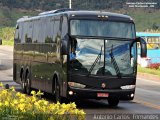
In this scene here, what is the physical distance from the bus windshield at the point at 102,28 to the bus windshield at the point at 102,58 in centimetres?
23

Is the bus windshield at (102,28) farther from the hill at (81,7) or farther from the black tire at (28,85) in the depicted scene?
the hill at (81,7)

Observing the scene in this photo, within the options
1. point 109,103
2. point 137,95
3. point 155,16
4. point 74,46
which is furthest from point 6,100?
point 155,16

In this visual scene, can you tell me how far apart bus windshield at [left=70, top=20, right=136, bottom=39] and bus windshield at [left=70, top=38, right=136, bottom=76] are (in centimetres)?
23

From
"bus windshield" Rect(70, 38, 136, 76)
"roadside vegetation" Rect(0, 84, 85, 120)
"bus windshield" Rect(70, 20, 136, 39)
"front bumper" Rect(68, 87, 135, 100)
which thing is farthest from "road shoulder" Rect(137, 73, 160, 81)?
"roadside vegetation" Rect(0, 84, 85, 120)

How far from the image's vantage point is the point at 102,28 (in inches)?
708

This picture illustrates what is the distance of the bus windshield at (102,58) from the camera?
17516mm

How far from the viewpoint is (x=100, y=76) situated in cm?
1755

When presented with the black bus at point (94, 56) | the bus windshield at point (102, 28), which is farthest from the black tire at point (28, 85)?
the bus windshield at point (102, 28)

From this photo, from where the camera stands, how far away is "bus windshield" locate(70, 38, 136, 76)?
17.5 m

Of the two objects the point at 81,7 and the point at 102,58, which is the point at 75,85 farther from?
the point at 81,7

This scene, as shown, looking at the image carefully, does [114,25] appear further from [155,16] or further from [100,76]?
[155,16]

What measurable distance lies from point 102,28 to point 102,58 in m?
0.96

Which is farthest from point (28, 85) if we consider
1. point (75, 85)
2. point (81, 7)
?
point (81, 7)

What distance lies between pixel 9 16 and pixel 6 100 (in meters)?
151
